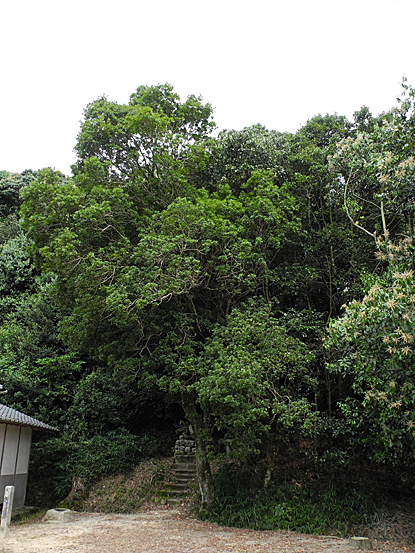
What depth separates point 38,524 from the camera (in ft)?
30.1

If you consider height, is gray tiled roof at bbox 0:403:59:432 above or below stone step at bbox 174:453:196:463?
above

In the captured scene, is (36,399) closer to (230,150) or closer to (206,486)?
(206,486)

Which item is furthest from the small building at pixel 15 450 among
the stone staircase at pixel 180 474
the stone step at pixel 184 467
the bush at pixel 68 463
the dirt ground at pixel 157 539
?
the stone step at pixel 184 467

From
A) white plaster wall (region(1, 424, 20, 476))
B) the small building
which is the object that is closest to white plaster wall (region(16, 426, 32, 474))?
the small building

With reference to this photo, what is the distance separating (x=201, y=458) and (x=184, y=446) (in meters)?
3.52

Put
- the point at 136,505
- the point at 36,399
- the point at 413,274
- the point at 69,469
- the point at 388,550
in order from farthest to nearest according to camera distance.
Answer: the point at 36,399, the point at 69,469, the point at 136,505, the point at 388,550, the point at 413,274

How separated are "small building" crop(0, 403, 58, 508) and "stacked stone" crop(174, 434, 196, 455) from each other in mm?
4538

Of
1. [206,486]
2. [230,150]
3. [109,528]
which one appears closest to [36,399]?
[109,528]

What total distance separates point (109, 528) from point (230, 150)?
10309 millimetres

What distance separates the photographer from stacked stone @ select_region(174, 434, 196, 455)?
1326 cm

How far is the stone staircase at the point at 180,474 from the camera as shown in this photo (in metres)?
11.3

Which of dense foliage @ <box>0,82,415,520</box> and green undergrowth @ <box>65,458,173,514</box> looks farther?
green undergrowth @ <box>65,458,173,514</box>

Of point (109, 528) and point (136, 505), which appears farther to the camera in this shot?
point (136, 505)

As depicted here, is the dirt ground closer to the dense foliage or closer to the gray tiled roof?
the dense foliage
